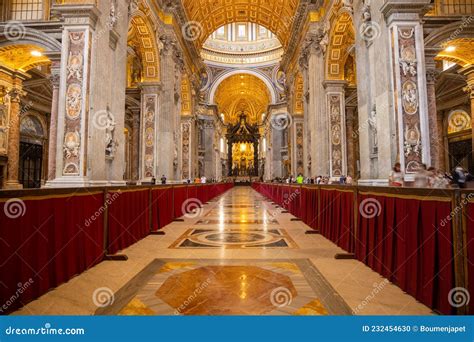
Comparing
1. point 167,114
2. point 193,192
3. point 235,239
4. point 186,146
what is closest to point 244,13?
point 186,146

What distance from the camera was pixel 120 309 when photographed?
259cm

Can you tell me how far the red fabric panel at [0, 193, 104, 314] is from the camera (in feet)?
8.51

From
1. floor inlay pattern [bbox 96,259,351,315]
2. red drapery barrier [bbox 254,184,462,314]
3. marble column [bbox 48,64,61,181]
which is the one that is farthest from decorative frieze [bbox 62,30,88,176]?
red drapery barrier [bbox 254,184,462,314]

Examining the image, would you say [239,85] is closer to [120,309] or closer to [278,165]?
[278,165]

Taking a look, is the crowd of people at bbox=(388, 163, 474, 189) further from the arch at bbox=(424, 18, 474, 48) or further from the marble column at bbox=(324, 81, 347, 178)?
the marble column at bbox=(324, 81, 347, 178)

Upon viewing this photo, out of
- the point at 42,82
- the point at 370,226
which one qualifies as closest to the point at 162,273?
the point at 370,226

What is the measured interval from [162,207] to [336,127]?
9410 mm

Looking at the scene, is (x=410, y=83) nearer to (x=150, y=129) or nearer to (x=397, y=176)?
(x=397, y=176)

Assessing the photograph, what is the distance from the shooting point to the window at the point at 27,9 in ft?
33.7

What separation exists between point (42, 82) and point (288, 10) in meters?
14.8

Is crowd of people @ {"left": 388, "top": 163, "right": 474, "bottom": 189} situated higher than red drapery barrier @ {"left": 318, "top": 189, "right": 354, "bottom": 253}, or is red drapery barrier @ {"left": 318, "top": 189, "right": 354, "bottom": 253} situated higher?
crowd of people @ {"left": 388, "top": 163, "right": 474, "bottom": 189}

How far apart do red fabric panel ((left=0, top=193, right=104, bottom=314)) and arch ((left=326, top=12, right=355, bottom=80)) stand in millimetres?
12150

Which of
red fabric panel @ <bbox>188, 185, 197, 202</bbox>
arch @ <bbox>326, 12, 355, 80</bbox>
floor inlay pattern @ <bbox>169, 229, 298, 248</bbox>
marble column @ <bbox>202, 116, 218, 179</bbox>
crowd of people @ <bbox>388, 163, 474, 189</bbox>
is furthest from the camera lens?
marble column @ <bbox>202, 116, 218, 179</bbox>

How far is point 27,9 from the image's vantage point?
408 inches
